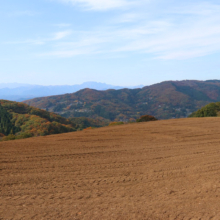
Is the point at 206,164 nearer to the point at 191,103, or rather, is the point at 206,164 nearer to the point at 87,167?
the point at 87,167

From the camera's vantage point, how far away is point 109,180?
8031 millimetres

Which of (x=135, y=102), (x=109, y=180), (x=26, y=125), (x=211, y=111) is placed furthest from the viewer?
(x=135, y=102)

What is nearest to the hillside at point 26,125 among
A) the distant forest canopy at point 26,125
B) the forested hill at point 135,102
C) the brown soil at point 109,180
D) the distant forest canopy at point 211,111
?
the distant forest canopy at point 26,125

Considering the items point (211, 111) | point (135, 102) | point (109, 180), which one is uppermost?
point (135, 102)

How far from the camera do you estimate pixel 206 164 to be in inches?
391

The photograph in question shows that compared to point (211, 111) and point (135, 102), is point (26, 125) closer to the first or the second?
point (211, 111)

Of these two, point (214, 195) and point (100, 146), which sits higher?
point (100, 146)

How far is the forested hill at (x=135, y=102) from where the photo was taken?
88.6m

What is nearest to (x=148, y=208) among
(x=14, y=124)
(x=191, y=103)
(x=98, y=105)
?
(x=14, y=124)

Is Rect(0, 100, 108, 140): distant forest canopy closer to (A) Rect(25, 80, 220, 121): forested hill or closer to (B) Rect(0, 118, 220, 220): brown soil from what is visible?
(B) Rect(0, 118, 220, 220): brown soil

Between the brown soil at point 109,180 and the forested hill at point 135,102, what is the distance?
2690 inches

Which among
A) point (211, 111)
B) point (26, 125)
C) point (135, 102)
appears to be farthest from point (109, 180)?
point (135, 102)

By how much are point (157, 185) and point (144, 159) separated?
282cm

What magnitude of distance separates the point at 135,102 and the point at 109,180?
10647 centimetres
